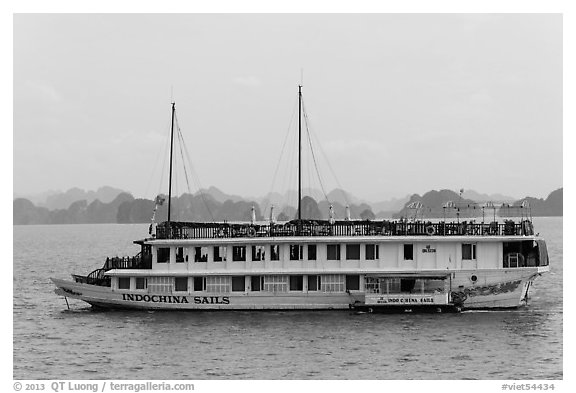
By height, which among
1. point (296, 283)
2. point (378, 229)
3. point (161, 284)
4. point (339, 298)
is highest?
point (378, 229)

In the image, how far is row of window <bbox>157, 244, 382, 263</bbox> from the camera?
47781 millimetres

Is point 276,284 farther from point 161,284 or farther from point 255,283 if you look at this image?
point 161,284

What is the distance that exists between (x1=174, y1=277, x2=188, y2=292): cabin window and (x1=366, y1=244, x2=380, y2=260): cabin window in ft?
30.0

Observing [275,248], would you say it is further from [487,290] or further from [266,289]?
[487,290]

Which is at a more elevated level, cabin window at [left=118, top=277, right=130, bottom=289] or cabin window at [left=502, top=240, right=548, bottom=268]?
cabin window at [left=502, top=240, right=548, bottom=268]

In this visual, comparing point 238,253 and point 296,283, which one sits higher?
point 238,253

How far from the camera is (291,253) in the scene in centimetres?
4812

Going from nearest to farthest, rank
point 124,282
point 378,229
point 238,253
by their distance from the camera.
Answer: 1. point 378,229
2. point 238,253
3. point 124,282

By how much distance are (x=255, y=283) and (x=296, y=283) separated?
6.67ft

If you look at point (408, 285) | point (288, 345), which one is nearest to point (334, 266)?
point (408, 285)

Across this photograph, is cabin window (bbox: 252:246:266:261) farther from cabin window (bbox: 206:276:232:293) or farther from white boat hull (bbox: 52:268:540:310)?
white boat hull (bbox: 52:268:540:310)

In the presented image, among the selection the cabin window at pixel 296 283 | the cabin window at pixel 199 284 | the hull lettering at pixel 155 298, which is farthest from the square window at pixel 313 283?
the hull lettering at pixel 155 298

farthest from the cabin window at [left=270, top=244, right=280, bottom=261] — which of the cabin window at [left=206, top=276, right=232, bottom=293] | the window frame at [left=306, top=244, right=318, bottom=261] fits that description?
the cabin window at [left=206, top=276, right=232, bottom=293]
